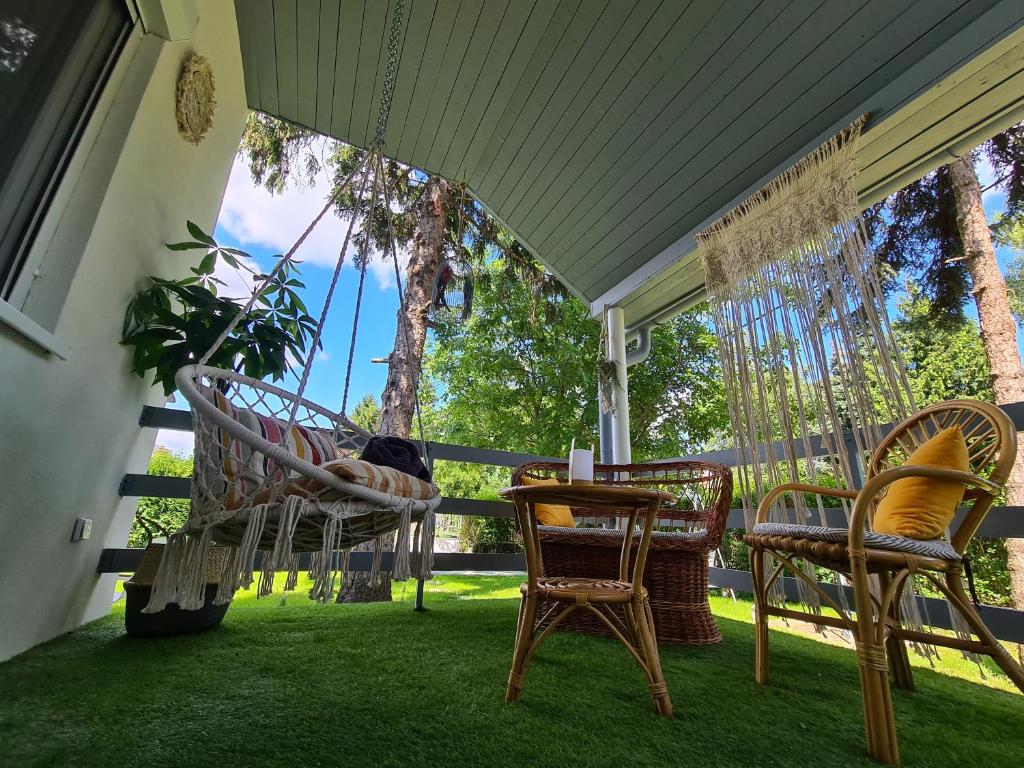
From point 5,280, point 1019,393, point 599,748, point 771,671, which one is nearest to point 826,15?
point 771,671

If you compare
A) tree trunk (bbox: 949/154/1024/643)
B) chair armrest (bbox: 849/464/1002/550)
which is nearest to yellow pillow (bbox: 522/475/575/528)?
A: chair armrest (bbox: 849/464/1002/550)

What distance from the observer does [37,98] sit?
1.43 metres

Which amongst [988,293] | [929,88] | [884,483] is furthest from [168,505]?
[988,293]

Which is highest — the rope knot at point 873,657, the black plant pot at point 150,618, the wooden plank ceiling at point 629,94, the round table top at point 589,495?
the wooden plank ceiling at point 629,94

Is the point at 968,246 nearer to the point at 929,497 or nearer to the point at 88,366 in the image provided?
the point at 929,497

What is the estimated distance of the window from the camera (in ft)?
4.37

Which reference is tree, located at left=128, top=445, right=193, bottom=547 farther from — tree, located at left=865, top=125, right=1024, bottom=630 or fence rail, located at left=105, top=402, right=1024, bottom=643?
tree, located at left=865, top=125, right=1024, bottom=630

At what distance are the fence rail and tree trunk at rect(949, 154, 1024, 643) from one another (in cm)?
335

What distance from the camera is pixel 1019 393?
4289 mm

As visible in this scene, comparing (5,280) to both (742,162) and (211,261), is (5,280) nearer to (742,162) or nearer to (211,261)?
Result: (211,261)

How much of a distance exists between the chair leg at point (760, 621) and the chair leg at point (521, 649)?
28.5 inches

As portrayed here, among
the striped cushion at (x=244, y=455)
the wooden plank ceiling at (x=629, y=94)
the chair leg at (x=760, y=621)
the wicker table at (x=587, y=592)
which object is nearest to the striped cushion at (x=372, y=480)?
the striped cushion at (x=244, y=455)

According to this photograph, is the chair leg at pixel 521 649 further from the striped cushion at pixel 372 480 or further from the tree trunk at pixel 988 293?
the tree trunk at pixel 988 293

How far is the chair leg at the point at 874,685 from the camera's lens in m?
1.04
